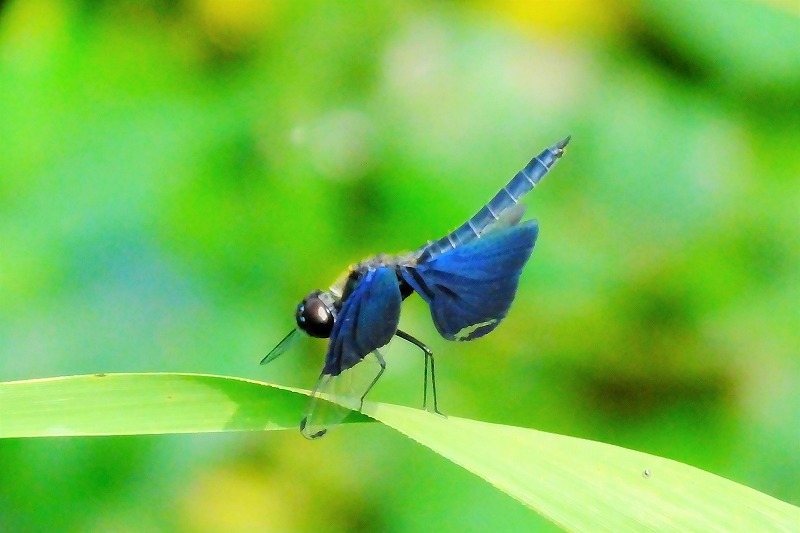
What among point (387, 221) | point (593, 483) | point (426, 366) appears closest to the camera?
point (593, 483)

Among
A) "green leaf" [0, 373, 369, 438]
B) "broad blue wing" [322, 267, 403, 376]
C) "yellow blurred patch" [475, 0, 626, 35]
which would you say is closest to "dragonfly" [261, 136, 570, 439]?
"broad blue wing" [322, 267, 403, 376]

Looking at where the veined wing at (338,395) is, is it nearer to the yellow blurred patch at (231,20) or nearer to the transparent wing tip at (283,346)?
the transparent wing tip at (283,346)

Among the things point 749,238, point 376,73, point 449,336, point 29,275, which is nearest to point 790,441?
point 749,238

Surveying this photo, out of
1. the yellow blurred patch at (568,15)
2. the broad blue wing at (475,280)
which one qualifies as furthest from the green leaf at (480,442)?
the yellow blurred patch at (568,15)

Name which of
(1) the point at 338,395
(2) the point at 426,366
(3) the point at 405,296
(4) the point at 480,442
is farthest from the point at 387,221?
(4) the point at 480,442

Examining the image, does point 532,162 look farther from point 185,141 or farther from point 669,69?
point 185,141

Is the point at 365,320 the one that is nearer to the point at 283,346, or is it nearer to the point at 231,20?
the point at 283,346
